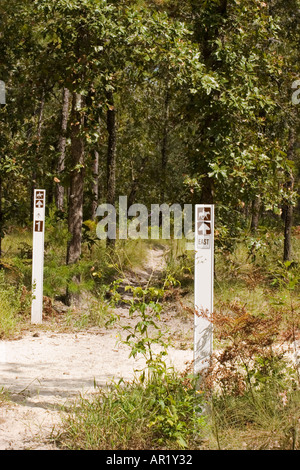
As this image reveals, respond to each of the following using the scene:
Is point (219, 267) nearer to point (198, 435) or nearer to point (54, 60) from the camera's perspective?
point (54, 60)

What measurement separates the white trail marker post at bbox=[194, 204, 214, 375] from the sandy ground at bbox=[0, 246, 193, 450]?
0.33 m

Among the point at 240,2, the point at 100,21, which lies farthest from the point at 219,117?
the point at 100,21

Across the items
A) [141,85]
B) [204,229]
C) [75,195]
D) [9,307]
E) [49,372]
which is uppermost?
[141,85]

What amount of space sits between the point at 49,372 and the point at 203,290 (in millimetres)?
2574

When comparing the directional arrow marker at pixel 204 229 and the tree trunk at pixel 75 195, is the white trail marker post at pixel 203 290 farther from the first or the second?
the tree trunk at pixel 75 195

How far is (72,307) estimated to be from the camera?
9641 mm

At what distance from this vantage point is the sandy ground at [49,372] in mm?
4625

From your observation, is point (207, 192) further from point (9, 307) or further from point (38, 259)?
point (9, 307)

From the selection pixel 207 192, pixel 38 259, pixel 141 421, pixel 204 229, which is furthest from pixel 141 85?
pixel 141 421

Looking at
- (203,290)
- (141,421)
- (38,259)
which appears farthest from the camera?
(38,259)

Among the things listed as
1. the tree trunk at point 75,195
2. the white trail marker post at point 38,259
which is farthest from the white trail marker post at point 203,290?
the tree trunk at point 75,195

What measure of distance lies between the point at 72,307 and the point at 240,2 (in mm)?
6089

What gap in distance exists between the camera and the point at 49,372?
6.29m

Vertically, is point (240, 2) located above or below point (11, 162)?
above
